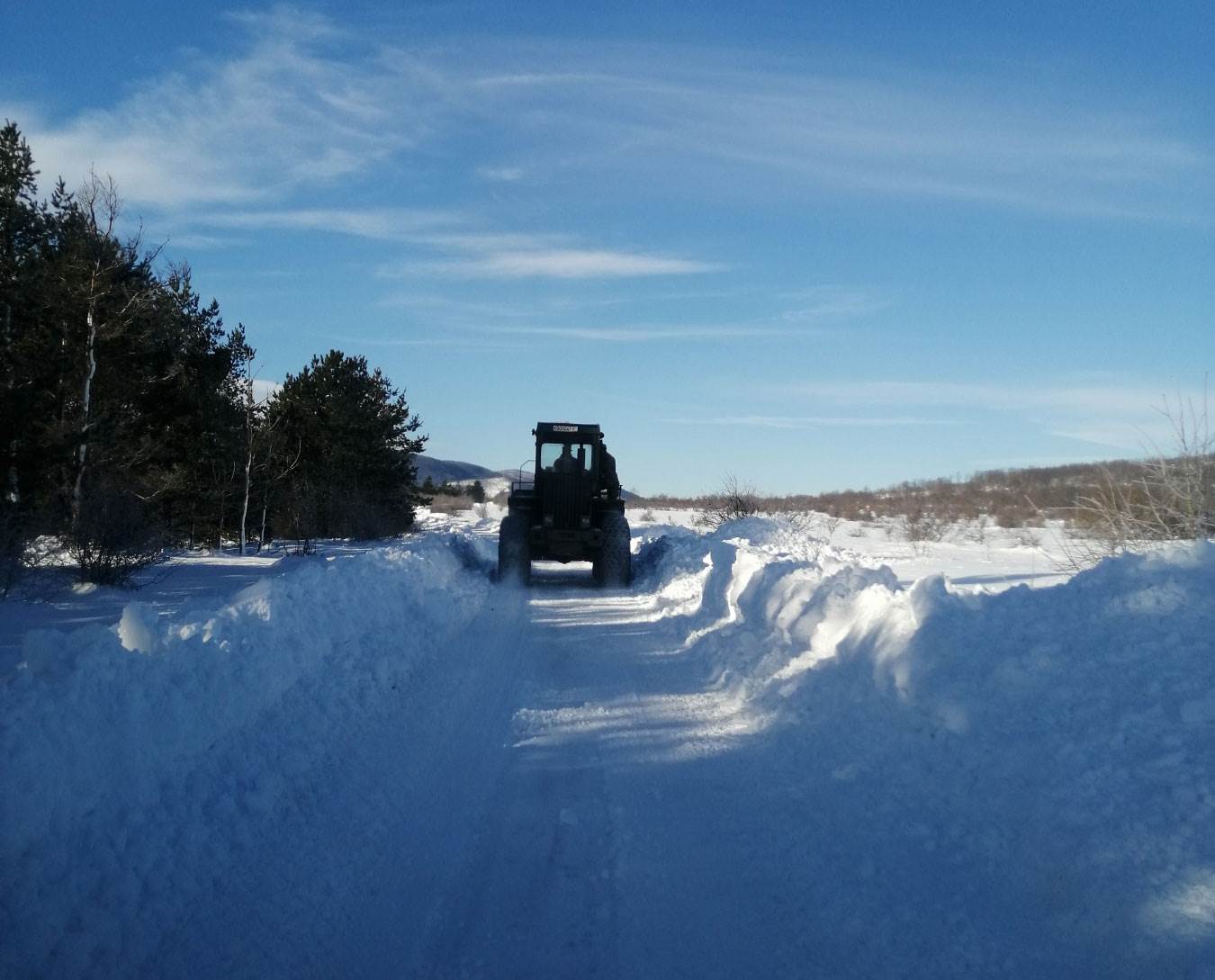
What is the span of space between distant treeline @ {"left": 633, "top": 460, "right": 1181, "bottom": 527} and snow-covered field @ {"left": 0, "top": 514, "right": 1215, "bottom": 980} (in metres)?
9.61

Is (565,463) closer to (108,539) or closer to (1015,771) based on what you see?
(108,539)

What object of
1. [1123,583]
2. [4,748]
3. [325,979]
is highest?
[1123,583]

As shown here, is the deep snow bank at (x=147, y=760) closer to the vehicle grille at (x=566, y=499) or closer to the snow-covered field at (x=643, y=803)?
the snow-covered field at (x=643, y=803)

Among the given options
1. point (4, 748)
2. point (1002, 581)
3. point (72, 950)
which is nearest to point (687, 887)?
point (72, 950)

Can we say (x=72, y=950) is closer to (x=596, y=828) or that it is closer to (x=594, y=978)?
(x=594, y=978)

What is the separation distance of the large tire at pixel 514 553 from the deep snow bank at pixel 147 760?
30.8 feet

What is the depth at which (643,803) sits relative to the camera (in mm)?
5340

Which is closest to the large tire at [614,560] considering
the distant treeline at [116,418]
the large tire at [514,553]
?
the large tire at [514,553]

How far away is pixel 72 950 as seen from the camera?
3604mm

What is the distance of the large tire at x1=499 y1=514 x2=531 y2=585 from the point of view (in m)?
18.7

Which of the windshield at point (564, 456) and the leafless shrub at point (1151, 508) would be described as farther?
the windshield at point (564, 456)

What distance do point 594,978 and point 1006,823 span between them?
2.56 metres

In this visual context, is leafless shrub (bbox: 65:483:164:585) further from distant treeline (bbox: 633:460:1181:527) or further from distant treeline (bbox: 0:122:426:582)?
distant treeline (bbox: 633:460:1181:527)

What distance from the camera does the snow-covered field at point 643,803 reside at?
12.3 feet
